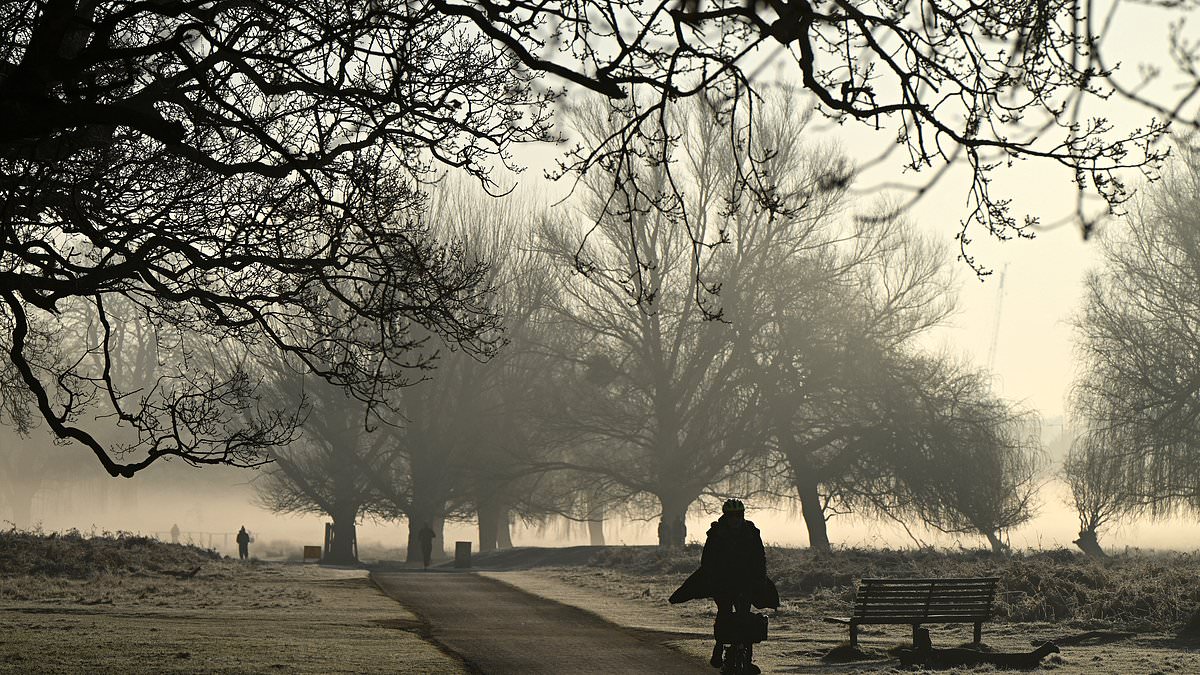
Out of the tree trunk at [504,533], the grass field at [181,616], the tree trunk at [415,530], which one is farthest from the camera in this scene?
the tree trunk at [504,533]

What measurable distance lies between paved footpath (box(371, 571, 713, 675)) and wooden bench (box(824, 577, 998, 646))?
→ 218 centimetres

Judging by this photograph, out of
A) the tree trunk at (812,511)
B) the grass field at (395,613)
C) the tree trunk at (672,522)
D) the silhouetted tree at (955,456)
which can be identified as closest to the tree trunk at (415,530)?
the tree trunk at (672,522)

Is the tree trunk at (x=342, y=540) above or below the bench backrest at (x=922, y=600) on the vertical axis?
above

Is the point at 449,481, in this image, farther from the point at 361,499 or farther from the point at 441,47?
the point at 441,47

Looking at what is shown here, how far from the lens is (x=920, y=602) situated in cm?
1462

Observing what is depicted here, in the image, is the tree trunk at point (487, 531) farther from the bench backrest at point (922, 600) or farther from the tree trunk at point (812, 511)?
the bench backrest at point (922, 600)

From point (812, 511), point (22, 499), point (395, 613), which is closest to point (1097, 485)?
point (812, 511)

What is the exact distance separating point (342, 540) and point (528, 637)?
30.7 m

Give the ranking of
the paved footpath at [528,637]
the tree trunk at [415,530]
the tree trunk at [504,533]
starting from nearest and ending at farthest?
the paved footpath at [528,637], the tree trunk at [415,530], the tree trunk at [504,533]

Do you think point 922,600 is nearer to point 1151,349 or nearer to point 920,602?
point 920,602

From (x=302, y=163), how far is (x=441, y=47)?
9.80ft

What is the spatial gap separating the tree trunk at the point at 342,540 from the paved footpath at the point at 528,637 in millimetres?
20093

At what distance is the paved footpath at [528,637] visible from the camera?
1348 centimetres

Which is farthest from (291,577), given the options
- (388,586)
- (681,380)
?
(681,380)
